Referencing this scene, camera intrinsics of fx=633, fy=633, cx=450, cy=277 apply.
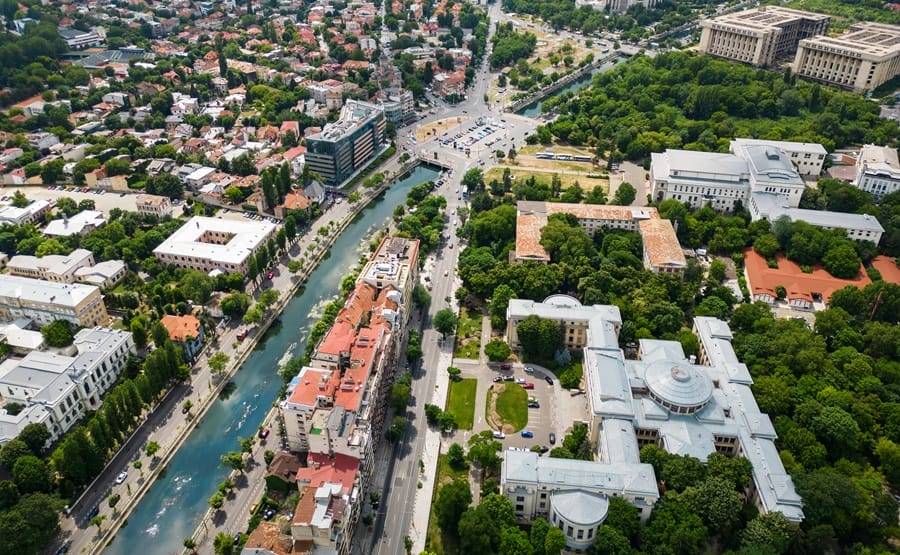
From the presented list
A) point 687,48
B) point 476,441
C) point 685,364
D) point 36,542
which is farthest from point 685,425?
point 687,48

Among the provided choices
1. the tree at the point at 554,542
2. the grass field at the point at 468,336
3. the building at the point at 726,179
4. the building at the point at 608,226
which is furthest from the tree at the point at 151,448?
the building at the point at 726,179

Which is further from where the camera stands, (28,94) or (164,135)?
(28,94)

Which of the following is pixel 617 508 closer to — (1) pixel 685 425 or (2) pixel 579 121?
(1) pixel 685 425

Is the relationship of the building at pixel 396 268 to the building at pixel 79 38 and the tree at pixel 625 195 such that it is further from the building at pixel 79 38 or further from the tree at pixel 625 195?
the building at pixel 79 38

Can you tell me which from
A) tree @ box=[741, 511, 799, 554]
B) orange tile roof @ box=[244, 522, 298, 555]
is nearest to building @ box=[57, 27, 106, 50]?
orange tile roof @ box=[244, 522, 298, 555]

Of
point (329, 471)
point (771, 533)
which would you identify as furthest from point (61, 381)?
point (771, 533)
